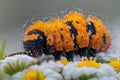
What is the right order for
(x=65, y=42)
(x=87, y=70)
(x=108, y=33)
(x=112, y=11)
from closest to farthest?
(x=87, y=70) < (x=65, y=42) < (x=108, y=33) < (x=112, y=11)

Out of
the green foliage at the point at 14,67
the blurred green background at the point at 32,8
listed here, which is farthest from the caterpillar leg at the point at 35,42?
the blurred green background at the point at 32,8

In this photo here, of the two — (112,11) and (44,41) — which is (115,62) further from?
(112,11)

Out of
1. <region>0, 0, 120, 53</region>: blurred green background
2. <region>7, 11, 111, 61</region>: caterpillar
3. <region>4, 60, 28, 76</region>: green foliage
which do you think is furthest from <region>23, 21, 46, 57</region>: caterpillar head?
<region>0, 0, 120, 53</region>: blurred green background

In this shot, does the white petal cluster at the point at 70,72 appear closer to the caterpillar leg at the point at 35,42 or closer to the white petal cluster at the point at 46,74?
the white petal cluster at the point at 46,74

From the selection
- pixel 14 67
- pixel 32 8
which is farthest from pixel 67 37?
pixel 32 8

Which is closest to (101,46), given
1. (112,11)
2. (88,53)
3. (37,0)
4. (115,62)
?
(88,53)

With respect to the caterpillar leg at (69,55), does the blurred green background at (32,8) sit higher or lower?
higher
